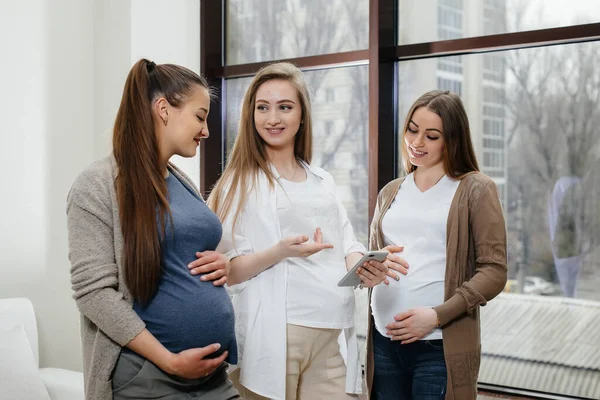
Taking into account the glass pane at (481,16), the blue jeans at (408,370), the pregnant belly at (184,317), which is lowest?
the blue jeans at (408,370)

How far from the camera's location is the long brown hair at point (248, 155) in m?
2.02

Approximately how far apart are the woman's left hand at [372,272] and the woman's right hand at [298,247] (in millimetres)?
112

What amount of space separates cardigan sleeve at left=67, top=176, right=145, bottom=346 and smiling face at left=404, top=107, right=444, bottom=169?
3.19 ft

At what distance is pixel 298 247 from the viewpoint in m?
1.90

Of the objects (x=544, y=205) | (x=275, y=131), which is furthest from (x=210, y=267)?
(x=544, y=205)

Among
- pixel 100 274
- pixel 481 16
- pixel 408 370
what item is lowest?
pixel 408 370

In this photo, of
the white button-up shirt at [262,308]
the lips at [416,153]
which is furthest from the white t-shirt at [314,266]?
the lips at [416,153]

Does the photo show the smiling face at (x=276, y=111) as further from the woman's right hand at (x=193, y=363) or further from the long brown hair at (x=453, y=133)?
the woman's right hand at (x=193, y=363)

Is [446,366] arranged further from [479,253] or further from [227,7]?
[227,7]

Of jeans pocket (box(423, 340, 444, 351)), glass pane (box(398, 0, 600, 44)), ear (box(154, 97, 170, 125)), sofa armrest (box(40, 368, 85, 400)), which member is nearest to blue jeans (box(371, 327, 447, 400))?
jeans pocket (box(423, 340, 444, 351))

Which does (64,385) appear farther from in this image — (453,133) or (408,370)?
(453,133)

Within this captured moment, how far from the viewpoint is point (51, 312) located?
3.27 meters

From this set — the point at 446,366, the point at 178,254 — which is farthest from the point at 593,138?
the point at 178,254

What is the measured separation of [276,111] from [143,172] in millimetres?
619
